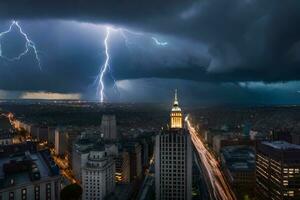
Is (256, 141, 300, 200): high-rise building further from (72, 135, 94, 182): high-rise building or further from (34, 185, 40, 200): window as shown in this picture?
(34, 185, 40, 200): window

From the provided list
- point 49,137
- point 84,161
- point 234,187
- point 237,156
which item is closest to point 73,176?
point 84,161

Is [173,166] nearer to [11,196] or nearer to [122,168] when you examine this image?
[122,168]

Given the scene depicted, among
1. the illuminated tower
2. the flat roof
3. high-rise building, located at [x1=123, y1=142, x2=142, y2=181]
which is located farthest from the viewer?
high-rise building, located at [x1=123, y1=142, x2=142, y2=181]

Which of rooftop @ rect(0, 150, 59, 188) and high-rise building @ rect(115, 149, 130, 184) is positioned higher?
rooftop @ rect(0, 150, 59, 188)

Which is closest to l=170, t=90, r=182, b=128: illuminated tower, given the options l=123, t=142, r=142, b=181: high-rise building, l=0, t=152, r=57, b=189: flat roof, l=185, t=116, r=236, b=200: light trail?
l=185, t=116, r=236, b=200: light trail

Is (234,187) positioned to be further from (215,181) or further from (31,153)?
(31,153)

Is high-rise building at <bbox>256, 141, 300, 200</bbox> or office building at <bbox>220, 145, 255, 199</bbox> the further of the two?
office building at <bbox>220, 145, 255, 199</bbox>

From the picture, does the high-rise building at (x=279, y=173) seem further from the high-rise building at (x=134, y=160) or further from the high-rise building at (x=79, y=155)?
the high-rise building at (x=79, y=155)

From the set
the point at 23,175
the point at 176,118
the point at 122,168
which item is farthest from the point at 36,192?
the point at 122,168

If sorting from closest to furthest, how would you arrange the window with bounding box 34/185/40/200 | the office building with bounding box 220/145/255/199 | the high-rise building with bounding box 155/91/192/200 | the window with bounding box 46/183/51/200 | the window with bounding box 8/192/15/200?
the window with bounding box 8/192/15/200
the window with bounding box 34/185/40/200
the window with bounding box 46/183/51/200
the high-rise building with bounding box 155/91/192/200
the office building with bounding box 220/145/255/199
